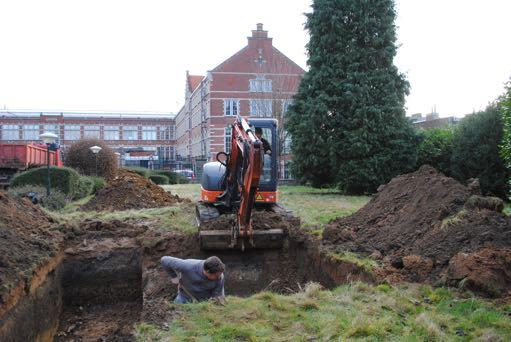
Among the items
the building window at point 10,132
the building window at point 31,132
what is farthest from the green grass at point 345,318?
the building window at point 10,132

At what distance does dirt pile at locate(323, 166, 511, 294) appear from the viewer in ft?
21.5

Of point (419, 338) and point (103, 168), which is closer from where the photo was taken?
point (419, 338)

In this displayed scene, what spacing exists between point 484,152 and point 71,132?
63.2 meters

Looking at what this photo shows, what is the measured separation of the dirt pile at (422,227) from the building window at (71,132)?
65.7 metres

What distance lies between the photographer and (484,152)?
16.9m

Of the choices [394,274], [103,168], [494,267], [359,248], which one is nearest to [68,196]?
[103,168]

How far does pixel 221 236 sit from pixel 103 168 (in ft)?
69.4

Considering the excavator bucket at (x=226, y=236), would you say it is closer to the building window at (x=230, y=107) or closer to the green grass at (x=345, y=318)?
the green grass at (x=345, y=318)

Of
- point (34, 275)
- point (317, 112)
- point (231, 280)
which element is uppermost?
point (317, 112)

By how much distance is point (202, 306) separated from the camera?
548cm

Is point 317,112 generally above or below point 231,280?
above

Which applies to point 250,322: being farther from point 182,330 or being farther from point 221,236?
point 221,236

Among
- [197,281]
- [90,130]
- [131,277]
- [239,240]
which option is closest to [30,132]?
[90,130]

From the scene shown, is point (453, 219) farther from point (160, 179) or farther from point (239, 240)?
point (160, 179)
